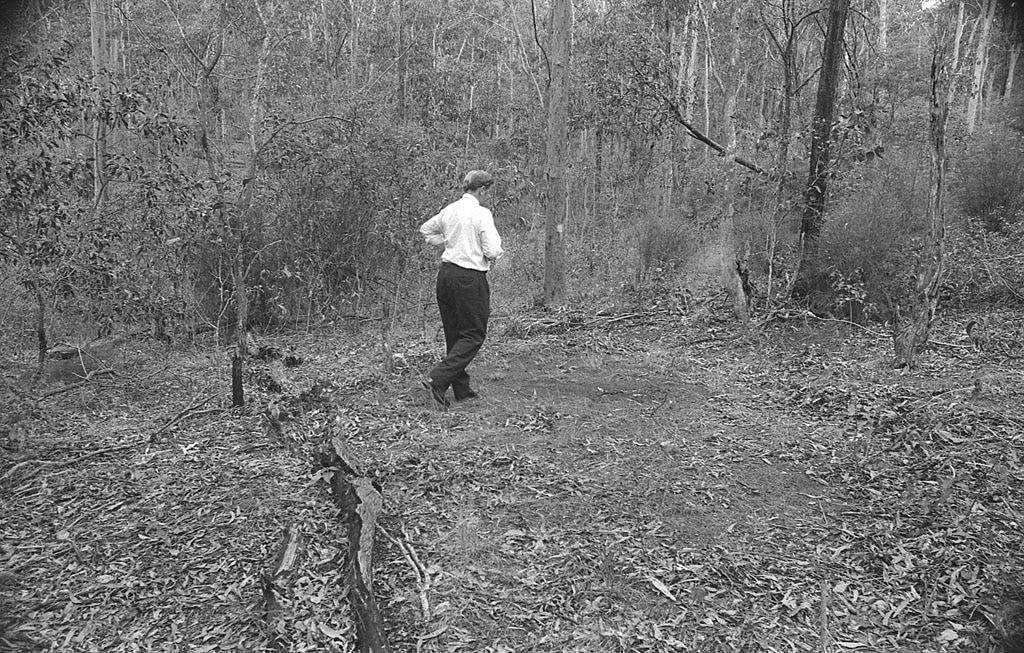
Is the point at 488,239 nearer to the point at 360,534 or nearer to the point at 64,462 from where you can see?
the point at 360,534

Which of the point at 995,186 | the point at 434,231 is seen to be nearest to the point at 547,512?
the point at 434,231

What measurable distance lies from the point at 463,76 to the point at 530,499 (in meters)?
20.9

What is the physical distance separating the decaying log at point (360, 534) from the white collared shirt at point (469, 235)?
5.36ft

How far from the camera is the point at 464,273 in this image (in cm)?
560

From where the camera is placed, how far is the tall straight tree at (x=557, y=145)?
10.0 metres

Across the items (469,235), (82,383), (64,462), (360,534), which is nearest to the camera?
(360,534)

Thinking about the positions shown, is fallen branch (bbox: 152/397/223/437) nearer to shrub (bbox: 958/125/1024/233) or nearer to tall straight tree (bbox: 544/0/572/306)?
tall straight tree (bbox: 544/0/572/306)

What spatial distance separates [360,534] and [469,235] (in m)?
2.68

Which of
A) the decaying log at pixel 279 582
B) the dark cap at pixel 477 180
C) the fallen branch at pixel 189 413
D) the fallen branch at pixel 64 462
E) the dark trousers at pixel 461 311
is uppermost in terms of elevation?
the dark cap at pixel 477 180

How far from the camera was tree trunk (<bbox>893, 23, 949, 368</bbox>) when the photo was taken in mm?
5688

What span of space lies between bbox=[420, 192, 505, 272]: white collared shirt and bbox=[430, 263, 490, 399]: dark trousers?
0.07 meters

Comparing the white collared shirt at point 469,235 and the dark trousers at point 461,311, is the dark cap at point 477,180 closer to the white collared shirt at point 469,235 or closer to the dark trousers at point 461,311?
the white collared shirt at point 469,235

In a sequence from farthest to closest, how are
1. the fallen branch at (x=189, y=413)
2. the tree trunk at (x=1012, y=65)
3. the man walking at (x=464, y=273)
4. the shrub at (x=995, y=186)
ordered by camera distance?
the shrub at (x=995, y=186) → the man walking at (x=464, y=273) → the fallen branch at (x=189, y=413) → the tree trunk at (x=1012, y=65)

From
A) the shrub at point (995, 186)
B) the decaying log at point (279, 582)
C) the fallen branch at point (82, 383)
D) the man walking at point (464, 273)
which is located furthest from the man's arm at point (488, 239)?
the shrub at point (995, 186)
